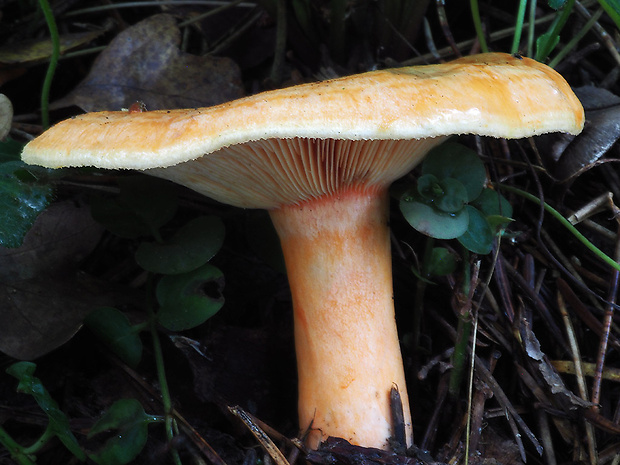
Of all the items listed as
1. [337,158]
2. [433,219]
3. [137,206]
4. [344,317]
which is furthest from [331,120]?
[137,206]

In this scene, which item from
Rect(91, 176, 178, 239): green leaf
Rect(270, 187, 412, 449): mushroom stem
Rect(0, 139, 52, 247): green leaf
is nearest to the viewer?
Rect(0, 139, 52, 247): green leaf

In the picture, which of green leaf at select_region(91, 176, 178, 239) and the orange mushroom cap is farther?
green leaf at select_region(91, 176, 178, 239)

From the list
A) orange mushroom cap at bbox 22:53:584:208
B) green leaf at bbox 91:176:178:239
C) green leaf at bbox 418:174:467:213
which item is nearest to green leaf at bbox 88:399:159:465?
green leaf at bbox 91:176:178:239

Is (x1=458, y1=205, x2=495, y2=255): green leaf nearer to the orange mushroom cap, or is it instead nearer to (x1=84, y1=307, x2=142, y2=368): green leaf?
the orange mushroom cap

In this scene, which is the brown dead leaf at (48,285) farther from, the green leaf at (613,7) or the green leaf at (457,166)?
the green leaf at (613,7)

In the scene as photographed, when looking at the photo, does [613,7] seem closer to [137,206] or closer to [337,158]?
[337,158]

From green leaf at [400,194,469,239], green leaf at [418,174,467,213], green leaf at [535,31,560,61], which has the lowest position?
green leaf at [400,194,469,239]

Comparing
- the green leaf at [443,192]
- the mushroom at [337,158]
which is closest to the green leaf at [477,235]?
the green leaf at [443,192]

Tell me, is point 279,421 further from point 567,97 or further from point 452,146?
point 567,97
